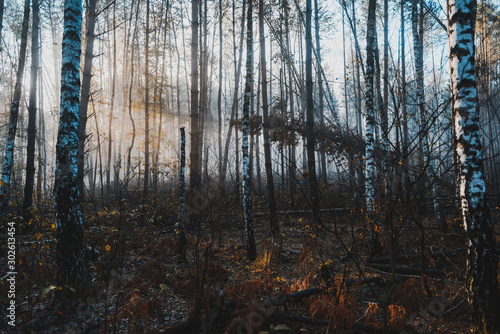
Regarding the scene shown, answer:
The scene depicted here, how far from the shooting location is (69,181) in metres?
4.01

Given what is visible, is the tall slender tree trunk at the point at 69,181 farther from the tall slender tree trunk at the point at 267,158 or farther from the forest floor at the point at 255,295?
the tall slender tree trunk at the point at 267,158

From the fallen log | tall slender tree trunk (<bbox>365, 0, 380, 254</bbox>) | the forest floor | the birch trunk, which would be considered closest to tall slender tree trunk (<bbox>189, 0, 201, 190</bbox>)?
the birch trunk

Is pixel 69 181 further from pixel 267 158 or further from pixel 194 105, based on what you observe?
pixel 267 158

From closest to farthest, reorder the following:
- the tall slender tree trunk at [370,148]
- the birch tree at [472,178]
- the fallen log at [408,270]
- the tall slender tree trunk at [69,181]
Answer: the birch tree at [472,178], the tall slender tree trunk at [69,181], the fallen log at [408,270], the tall slender tree trunk at [370,148]

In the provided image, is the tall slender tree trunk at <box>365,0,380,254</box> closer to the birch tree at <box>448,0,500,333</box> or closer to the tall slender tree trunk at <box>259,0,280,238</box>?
the tall slender tree trunk at <box>259,0,280,238</box>

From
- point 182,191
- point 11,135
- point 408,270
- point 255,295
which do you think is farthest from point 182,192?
point 11,135

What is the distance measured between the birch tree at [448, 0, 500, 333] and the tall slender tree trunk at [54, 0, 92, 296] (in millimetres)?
5278

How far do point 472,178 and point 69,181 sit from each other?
5.45 m

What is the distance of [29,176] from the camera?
28.6ft

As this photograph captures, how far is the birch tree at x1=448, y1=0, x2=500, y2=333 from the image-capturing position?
270 cm

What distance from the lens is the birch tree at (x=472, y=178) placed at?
8.86ft

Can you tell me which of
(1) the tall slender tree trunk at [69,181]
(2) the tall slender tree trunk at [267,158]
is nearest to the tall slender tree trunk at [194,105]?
(2) the tall slender tree trunk at [267,158]

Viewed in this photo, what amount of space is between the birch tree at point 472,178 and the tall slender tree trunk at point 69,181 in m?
5.28

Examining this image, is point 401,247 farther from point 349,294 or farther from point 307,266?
point 349,294
